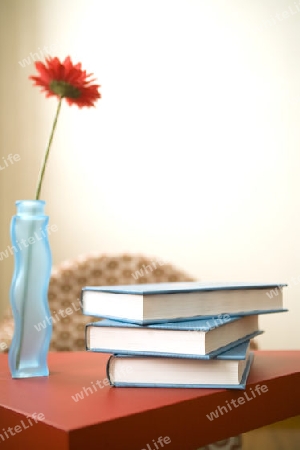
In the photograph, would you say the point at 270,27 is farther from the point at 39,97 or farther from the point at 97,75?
the point at 39,97

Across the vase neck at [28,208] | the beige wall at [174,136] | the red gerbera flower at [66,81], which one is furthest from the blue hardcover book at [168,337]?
the beige wall at [174,136]

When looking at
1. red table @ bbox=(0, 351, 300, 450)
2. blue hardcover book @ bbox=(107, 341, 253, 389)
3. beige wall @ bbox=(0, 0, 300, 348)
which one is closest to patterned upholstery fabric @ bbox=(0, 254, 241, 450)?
beige wall @ bbox=(0, 0, 300, 348)

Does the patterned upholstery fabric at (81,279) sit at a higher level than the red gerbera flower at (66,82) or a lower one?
lower

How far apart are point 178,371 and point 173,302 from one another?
0.09 meters

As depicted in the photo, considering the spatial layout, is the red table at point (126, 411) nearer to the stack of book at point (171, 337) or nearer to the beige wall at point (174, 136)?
the stack of book at point (171, 337)

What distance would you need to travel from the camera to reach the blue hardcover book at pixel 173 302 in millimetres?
823

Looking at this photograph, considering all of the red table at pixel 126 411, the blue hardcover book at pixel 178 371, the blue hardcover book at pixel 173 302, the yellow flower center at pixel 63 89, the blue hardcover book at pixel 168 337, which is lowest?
the red table at pixel 126 411

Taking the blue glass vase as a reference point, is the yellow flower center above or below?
above

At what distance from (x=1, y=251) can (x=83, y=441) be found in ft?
5.96

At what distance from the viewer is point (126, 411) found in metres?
0.68

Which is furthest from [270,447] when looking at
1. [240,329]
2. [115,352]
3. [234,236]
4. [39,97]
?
[39,97]

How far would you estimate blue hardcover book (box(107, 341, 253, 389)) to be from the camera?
31.1 inches

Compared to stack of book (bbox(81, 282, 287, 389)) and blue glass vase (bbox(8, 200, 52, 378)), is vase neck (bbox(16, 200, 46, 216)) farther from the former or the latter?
stack of book (bbox(81, 282, 287, 389))

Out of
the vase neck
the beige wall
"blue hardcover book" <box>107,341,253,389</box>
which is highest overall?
the beige wall
